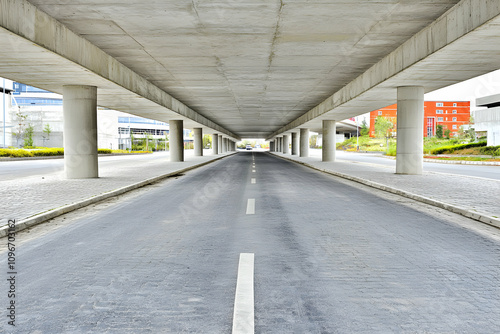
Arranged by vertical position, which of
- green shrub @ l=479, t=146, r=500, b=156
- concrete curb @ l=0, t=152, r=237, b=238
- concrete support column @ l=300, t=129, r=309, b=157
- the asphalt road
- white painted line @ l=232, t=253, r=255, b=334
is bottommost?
the asphalt road

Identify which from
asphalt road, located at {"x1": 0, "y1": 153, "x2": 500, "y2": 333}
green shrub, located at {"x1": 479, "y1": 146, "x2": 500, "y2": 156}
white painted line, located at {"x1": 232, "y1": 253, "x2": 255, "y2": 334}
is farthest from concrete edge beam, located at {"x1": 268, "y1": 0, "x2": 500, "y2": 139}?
green shrub, located at {"x1": 479, "y1": 146, "x2": 500, "y2": 156}

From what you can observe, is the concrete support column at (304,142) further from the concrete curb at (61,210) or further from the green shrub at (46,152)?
the concrete curb at (61,210)

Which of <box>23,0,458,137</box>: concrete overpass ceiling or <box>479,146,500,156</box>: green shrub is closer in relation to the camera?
<box>23,0,458,137</box>: concrete overpass ceiling

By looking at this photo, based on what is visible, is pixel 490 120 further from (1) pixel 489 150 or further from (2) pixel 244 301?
(2) pixel 244 301

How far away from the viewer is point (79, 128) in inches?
639

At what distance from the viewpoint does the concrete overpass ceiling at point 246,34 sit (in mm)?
9445

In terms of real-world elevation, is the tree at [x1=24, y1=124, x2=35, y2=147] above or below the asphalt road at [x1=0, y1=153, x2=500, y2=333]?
above

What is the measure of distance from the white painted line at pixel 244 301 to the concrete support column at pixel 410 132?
15.8 m

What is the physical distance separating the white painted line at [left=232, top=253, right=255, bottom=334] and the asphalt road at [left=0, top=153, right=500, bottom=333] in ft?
0.23

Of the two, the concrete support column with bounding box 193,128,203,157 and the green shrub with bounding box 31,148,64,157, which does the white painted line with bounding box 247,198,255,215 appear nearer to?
the green shrub with bounding box 31,148,64,157

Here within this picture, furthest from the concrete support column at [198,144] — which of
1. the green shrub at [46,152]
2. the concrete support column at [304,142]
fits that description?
the green shrub at [46,152]

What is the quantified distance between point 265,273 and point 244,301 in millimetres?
868

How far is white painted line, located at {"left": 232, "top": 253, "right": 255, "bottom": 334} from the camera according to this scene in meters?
3.12

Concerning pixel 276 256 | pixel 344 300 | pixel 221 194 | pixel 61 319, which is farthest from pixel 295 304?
pixel 221 194
